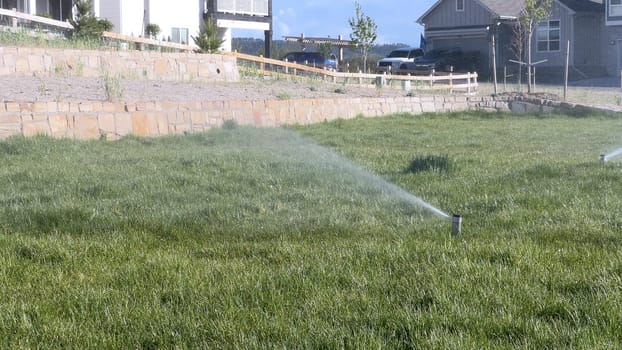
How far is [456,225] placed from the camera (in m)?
6.06

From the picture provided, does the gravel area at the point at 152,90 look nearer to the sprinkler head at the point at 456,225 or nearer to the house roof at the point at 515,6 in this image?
the sprinkler head at the point at 456,225

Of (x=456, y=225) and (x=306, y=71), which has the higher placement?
(x=306, y=71)

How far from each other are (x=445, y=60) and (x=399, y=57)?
2.62 metres

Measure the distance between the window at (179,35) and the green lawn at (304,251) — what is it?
28785 millimetres

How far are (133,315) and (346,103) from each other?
1605 centimetres

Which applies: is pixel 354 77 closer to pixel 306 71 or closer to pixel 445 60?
pixel 306 71

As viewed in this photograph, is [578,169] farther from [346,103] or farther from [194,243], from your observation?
[346,103]

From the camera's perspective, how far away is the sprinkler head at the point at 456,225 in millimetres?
5948

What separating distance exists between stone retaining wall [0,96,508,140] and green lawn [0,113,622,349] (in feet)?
4.48

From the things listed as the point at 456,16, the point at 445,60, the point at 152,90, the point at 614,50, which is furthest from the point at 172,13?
the point at 614,50

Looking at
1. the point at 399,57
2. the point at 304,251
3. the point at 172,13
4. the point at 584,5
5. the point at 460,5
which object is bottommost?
the point at 304,251

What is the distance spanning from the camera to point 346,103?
66.0 ft

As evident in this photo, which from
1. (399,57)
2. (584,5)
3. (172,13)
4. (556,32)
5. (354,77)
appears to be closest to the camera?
(354,77)

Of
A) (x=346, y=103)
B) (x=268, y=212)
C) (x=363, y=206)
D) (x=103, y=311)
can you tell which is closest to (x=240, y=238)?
(x=268, y=212)
